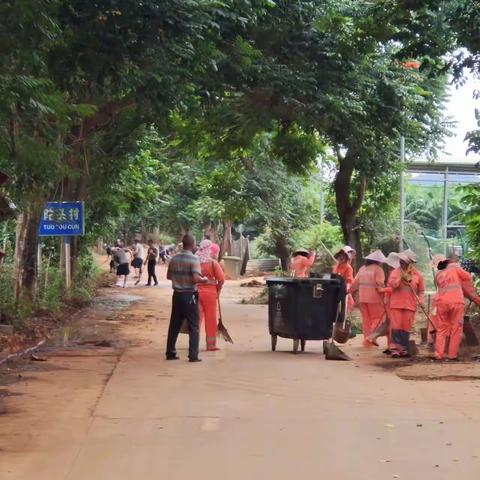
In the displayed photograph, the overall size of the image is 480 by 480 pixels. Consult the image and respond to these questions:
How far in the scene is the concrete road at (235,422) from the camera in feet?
18.6

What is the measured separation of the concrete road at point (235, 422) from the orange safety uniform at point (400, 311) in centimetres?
48

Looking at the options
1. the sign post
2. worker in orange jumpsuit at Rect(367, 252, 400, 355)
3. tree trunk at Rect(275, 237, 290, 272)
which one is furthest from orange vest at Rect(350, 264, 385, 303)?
tree trunk at Rect(275, 237, 290, 272)

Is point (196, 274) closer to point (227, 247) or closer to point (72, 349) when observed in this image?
point (72, 349)

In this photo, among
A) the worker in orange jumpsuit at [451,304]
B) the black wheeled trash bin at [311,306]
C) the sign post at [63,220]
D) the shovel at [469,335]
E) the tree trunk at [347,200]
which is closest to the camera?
the worker in orange jumpsuit at [451,304]

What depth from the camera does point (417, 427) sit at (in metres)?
6.95

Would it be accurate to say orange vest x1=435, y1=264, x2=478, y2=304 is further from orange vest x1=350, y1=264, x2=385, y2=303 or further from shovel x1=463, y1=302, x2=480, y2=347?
orange vest x1=350, y1=264, x2=385, y2=303

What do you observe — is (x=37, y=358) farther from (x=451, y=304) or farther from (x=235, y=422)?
(x=451, y=304)

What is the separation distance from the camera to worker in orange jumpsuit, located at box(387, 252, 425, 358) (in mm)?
11391

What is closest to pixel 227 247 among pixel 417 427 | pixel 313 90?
pixel 313 90

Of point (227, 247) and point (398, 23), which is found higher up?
point (398, 23)

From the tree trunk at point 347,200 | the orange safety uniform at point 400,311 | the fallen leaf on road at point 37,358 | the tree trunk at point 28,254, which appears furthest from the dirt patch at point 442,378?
the tree trunk at point 347,200

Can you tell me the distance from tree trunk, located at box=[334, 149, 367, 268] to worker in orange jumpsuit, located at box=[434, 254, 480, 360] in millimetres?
10404

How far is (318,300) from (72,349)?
3818 millimetres

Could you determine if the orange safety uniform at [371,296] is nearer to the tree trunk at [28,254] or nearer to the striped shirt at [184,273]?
the striped shirt at [184,273]
